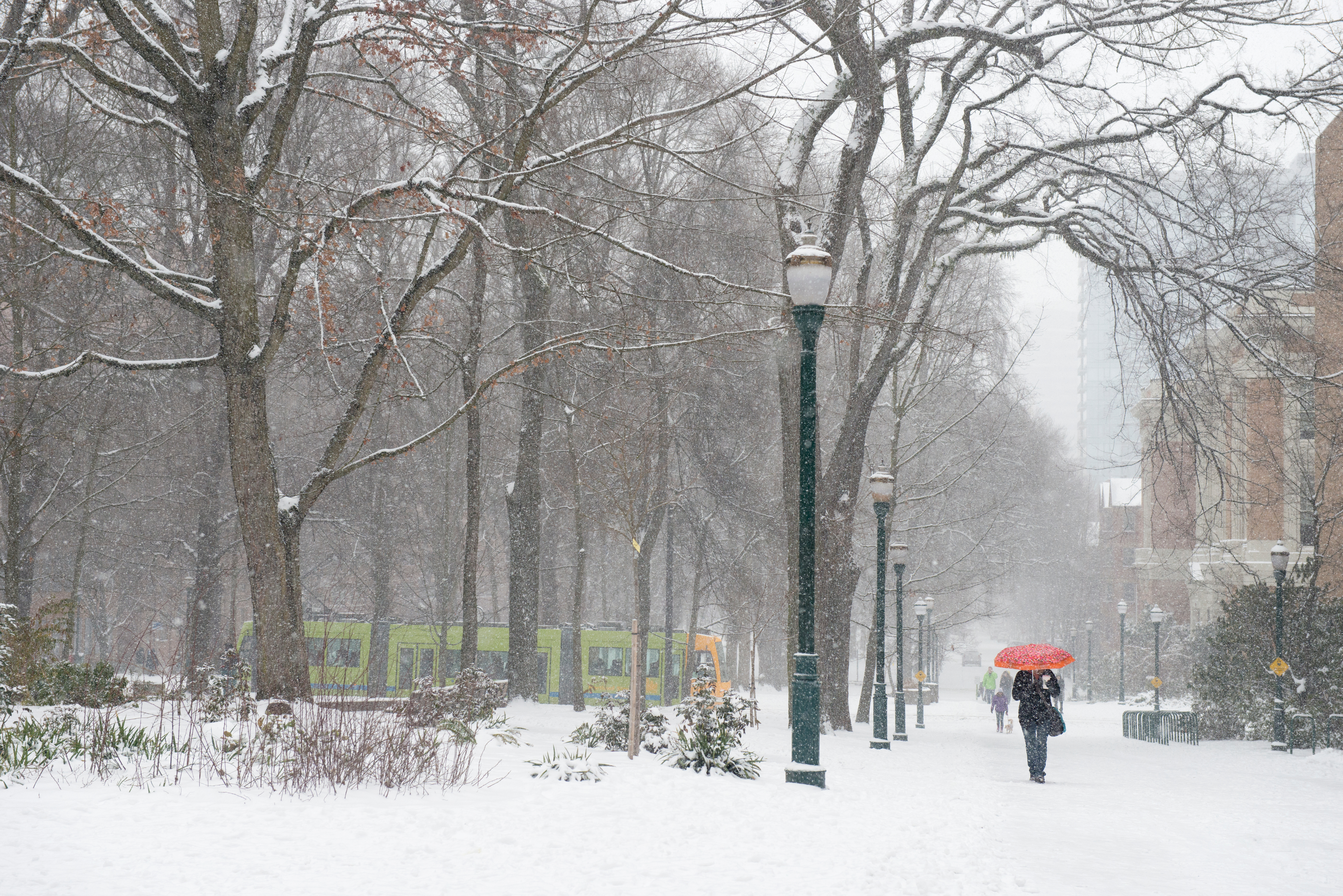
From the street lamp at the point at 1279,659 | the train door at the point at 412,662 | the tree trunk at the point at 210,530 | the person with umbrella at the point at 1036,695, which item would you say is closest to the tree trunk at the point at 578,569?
the train door at the point at 412,662

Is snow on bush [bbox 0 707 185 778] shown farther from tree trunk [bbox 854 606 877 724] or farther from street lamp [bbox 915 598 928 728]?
street lamp [bbox 915 598 928 728]

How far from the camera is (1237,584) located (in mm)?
35562

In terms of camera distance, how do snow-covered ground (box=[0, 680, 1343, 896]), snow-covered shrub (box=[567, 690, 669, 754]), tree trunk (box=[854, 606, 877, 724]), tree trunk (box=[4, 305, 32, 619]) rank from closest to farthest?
snow-covered ground (box=[0, 680, 1343, 896]), snow-covered shrub (box=[567, 690, 669, 754]), tree trunk (box=[4, 305, 32, 619]), tree trunk (box=[854, 606, 877, 724])

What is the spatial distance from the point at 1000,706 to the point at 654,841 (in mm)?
24400

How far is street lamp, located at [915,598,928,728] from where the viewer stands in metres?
26.2

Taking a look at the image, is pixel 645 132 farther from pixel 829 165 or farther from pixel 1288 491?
pixel 1288 491

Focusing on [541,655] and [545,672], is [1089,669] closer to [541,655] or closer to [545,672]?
[545,672]

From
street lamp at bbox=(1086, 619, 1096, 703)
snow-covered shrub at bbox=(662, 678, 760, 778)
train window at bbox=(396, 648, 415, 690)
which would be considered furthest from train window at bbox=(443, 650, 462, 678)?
street lamp at bbox=(1086, 619, 1096, 703)

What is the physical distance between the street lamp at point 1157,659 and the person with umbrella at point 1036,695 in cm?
1183

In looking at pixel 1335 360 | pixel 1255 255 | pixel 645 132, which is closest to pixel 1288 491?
pixel 1335 360

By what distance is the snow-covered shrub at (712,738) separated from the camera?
975cm

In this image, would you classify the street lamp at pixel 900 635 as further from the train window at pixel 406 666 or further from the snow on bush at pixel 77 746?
the snow on bush at pixel 77 746

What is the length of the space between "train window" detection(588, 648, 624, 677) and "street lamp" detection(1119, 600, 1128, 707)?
19.5 meters

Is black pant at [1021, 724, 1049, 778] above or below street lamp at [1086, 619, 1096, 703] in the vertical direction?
above
